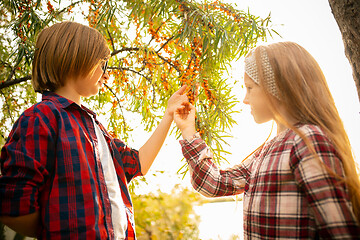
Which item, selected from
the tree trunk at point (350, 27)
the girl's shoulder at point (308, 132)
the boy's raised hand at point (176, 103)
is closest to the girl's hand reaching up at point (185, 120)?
the boy's raised hand at point (176, 103)

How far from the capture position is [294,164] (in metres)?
0.72

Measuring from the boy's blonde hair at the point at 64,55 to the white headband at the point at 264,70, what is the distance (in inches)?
20.2

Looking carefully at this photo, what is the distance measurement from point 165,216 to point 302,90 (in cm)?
178

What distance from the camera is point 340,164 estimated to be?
2.19 ft

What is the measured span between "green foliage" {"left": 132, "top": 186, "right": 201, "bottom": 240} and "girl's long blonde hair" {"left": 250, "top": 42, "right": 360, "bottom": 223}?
1671 mm

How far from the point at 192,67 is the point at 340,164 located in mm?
1027

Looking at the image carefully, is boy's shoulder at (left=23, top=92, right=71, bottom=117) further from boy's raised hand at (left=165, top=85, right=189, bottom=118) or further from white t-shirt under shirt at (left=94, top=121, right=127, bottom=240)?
boy's raised hand at (left=165, top=85, right=189, bottom=118)

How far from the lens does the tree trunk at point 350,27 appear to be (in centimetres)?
94

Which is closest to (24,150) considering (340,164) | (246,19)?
(340,164)

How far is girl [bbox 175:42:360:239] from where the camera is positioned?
0.64 m

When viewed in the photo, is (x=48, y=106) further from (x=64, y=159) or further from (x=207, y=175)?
(x=207, y=175)

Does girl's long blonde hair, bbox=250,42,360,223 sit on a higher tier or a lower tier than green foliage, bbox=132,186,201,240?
higher

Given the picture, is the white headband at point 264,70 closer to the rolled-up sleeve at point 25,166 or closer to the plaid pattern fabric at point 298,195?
the plaid pattern fabric at point 298,195

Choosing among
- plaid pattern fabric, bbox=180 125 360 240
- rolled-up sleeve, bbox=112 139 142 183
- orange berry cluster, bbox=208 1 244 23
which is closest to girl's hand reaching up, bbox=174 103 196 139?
rolled-up sleeve, bbox=112 139 142 183
